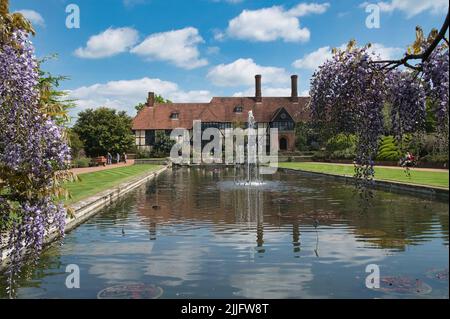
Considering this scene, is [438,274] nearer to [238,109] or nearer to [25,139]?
[25,139]

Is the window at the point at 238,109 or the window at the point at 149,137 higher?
the window at the point at 238,109

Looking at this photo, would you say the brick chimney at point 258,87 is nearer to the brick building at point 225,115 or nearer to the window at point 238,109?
the brick building at point 225,115

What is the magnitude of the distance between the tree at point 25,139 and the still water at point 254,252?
1.40 m

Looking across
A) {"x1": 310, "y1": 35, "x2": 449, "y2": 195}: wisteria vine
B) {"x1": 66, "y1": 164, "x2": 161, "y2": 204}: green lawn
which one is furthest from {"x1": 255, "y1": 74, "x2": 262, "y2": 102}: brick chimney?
{"x1": 310, "y1": 35, "x2": 449, "y2": 195}: wisteria vine

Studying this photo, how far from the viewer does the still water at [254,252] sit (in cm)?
674

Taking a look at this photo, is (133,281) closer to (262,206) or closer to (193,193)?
(262,206)

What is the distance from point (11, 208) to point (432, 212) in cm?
1240

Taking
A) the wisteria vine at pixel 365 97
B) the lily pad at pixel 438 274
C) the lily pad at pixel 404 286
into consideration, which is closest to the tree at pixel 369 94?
the wisteria vine at pixel 365 97

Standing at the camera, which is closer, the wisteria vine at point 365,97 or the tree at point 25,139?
the wisteria vine at point 365,97

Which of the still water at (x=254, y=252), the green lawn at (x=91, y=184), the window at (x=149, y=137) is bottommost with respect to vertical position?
the still water at (x=254, y=252)
